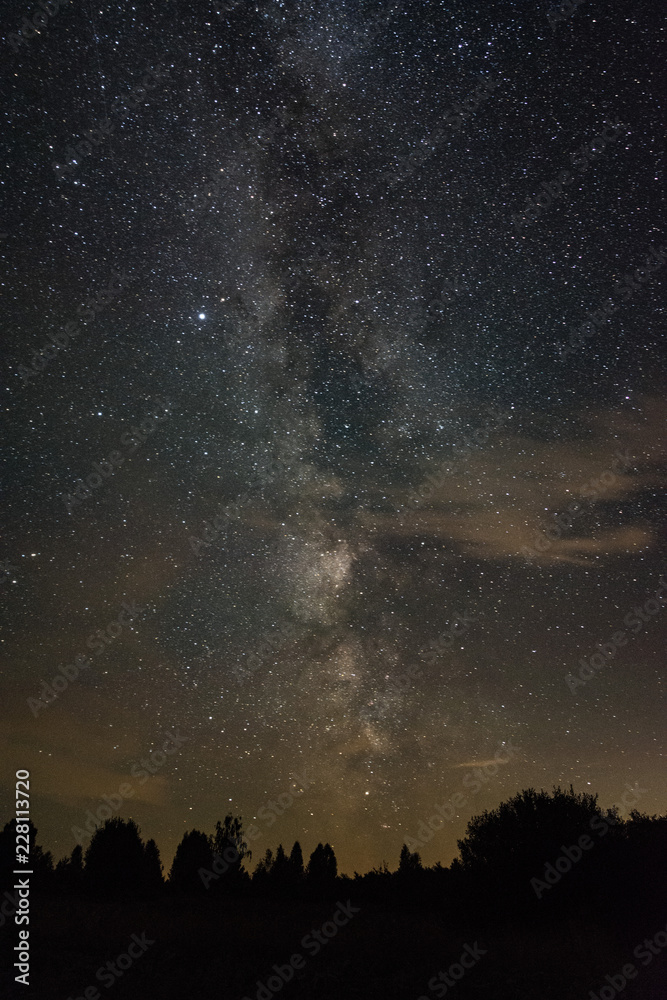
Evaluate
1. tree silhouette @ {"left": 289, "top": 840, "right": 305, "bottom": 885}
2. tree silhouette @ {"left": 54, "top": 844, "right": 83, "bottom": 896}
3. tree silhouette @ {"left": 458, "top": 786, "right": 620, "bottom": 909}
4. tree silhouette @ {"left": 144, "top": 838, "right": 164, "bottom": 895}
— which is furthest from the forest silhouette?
tree silhouette @ {"left": 289, "top": 840, "right": 305, "bottom": 885}

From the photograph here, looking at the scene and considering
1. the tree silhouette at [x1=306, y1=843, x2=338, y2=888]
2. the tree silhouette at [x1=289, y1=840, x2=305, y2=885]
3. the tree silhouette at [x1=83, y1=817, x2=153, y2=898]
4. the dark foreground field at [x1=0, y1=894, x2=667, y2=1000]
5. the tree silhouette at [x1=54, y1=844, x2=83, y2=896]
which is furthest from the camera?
the tree silhouette at [x1=306, y1=843, x2=338, y2=888]

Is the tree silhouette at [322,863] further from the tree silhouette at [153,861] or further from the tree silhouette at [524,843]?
the tree silhouette at [524,843]

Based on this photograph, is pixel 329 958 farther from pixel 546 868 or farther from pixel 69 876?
pixel 69 876

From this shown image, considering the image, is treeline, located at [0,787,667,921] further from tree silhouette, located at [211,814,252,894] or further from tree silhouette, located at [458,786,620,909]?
tree silhouette, located at [211,814,252,894]

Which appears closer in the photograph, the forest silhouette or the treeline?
the forest silhouette

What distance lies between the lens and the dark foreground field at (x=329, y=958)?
30.9ft

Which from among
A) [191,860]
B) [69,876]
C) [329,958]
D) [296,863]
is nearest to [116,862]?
[69,876]

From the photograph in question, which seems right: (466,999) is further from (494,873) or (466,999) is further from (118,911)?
(118,911)

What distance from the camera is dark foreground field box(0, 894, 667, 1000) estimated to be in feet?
30.9

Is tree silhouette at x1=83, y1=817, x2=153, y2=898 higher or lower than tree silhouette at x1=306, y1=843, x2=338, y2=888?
below

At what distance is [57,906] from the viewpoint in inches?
621

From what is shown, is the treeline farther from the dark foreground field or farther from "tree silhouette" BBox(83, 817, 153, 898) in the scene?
"tree silhouette" BBox(83, 817, 153, 898)

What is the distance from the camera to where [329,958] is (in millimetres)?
10641

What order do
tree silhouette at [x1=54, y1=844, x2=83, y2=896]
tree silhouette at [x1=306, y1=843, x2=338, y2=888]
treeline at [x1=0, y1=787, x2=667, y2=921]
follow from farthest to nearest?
1. tree silhouette at [x1=306, y1=843, x2=338, y2=888]
2. tree silhouette at [x1=54, y1=844, x2=83, y2=896]
3. treeline at [x1=0, y1=787, x2=667, y2=921]
